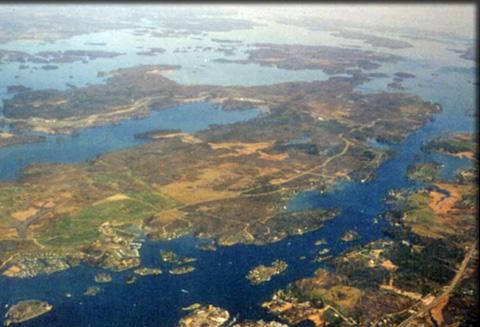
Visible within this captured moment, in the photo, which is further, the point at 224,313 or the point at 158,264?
the point at 158,264

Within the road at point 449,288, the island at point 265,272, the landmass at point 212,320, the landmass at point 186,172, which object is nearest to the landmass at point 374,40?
the landmass at point 186,172

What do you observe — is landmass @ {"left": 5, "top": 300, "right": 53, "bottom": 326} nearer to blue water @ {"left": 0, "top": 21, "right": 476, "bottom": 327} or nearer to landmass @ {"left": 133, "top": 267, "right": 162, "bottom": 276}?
blue water @ {"left": 0, "top": 21, "right": 476, "bottom": 327}

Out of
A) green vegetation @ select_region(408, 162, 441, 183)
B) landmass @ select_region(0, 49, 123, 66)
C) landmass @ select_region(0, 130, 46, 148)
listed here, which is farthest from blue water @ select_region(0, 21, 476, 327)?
landmass @ select_region(0, 49, 123, 66)

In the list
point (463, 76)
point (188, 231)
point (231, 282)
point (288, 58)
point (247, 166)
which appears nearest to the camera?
point (231, 282)

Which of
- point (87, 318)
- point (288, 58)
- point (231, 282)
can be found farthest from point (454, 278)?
point (288, 58)

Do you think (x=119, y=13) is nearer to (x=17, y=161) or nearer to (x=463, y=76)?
(x=463, y=76)

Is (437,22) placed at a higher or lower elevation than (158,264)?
higher

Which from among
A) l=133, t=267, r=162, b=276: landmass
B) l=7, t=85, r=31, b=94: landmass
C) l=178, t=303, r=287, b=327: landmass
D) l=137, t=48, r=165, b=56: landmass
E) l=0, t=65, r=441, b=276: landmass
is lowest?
l=178, t=303, r=287, b=327: landmass

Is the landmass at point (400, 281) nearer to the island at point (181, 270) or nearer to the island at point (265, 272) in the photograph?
the island at point (265, 272)

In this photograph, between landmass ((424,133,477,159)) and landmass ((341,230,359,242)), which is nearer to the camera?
landmass ((341,230,359,242))
